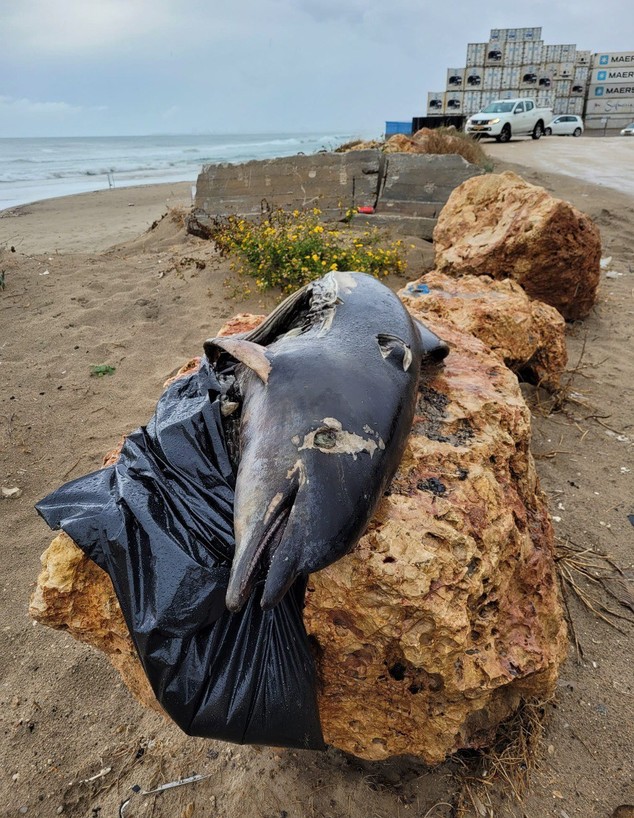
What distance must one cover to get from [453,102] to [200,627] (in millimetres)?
33939

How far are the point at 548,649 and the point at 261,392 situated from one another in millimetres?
1467

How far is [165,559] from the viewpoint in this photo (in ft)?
5.99

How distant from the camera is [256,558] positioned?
61.7 inches

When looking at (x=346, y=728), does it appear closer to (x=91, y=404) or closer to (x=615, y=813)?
(x=615, y=813)

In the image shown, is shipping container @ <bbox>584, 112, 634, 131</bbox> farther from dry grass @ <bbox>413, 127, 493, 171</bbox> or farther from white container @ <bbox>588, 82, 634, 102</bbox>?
dry grass @ <bbox>413, 127, 493, 171</bbox>

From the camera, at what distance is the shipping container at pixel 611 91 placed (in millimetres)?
30578

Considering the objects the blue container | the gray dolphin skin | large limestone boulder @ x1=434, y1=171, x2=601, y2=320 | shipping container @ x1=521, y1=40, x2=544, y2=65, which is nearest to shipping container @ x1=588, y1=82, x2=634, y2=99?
shipping container @ x1=521, y1=40, x2=544, y2=65

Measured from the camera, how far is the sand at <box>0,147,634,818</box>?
2.12 metres

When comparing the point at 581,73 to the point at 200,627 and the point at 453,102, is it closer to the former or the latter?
the point at 453,102

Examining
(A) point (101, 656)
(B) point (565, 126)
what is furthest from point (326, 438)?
(B) point (565, 126)

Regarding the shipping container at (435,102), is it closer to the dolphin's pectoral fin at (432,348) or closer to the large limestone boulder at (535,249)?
the large limestone boulder at (535,249)

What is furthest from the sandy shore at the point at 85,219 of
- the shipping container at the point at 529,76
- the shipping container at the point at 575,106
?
the shipping container at the point at 575,106

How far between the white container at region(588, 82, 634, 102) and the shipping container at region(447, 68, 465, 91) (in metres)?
7.63

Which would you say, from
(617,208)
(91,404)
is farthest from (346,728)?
(617,208)
